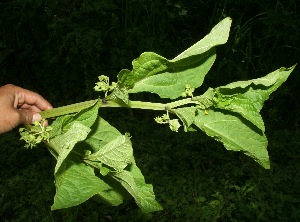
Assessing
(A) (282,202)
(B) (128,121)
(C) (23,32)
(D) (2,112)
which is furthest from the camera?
(C) (23,32)

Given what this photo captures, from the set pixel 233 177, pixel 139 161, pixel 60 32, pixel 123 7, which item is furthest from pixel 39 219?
pixel 123 7

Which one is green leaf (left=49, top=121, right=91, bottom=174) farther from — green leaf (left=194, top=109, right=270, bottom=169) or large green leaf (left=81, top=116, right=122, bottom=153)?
green leaf (left=194, top=109, right=270, bottom=169)

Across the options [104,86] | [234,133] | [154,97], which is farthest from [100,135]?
[154,97]

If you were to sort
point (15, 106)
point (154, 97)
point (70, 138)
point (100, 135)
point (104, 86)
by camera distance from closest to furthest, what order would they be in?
point (70, 138) → point (104, 86) → point (100, 135) → point (15, 106) → point (154, 97)

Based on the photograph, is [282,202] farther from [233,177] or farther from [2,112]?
[2,112]

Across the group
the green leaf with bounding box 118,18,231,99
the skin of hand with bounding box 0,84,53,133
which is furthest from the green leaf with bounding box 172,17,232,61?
the skin of hand with bounding box 0,84,53,133

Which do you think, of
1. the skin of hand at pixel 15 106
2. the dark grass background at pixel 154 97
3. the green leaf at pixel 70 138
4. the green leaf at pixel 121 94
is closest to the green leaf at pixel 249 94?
the green leaf at pixel 121 94

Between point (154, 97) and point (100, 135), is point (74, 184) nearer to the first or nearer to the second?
point (100, 135)
